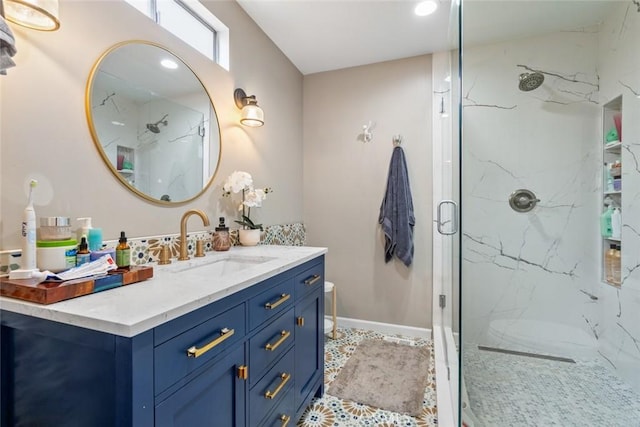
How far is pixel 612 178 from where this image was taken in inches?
70.7

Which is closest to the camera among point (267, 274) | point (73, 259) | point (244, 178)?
point (73, 259)

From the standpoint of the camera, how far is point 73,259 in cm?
89

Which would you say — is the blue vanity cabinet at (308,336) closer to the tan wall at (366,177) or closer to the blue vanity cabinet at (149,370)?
the blue vanity cabinet at (149,370)

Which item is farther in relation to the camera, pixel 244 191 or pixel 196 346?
pixel 244 191

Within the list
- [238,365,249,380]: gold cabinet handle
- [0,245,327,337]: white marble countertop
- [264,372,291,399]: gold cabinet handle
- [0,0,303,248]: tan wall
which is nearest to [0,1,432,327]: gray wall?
[0,0,303,248]: tan wall

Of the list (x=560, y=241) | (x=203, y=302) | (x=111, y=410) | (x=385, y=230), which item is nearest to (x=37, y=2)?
(x=203, y=302)

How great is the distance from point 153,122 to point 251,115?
64cm

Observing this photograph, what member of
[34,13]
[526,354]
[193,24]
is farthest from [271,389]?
[193,24]

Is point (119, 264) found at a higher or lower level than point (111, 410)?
higher

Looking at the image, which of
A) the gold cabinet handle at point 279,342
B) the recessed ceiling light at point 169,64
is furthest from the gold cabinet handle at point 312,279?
the recessed ceiling light at point 169,64

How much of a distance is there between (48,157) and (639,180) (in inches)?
107

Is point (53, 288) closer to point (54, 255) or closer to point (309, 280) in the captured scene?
point (54, 255)

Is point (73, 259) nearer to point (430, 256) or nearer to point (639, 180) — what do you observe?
point (430, 256)

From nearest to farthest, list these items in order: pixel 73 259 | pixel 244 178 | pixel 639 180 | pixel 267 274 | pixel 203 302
A: pixel 203 302 → pixel 73 259 → pixel 267 274 → pixel 639 180 → pixel 244 178
